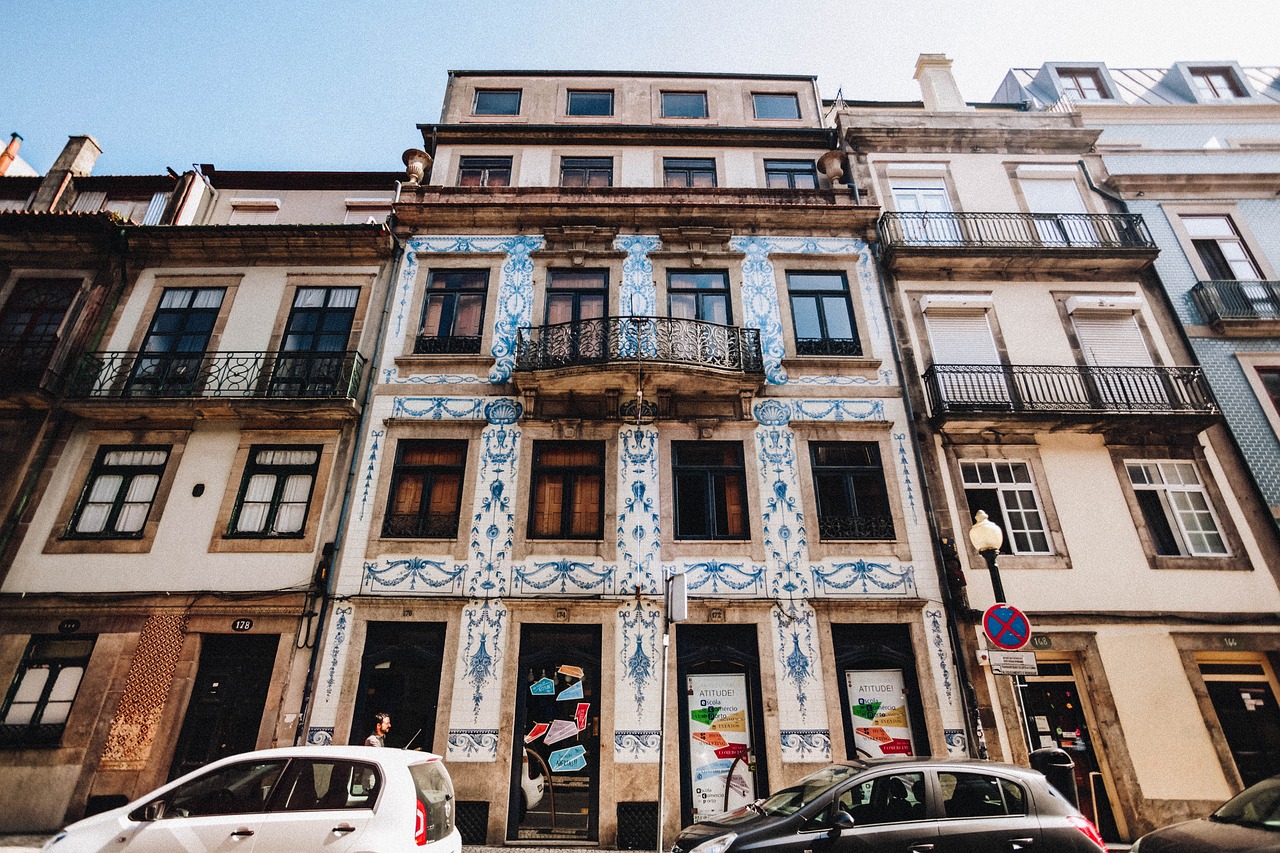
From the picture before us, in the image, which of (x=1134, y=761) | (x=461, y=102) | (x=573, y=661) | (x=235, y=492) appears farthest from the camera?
(x=461, y=102)

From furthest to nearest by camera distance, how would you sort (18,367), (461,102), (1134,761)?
(461,102) < (18,367) < (1134,761)

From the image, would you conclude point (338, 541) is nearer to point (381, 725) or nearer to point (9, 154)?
point (381, 725)

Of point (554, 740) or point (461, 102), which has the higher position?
point (461, 102)

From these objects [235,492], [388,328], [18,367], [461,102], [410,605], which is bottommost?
[410,605]

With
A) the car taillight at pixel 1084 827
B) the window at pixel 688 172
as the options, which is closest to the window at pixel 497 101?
the window at pixel 688 172

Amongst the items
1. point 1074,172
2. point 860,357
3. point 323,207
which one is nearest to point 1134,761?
point 860,357

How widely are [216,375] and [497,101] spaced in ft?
36.3

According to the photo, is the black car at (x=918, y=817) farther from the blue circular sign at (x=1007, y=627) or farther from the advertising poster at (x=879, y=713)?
the advertising poster at (x=879, y=713)

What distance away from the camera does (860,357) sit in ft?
43.4

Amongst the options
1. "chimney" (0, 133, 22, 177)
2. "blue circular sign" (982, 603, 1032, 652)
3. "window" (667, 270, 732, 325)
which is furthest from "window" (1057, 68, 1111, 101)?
"chimney" (0, 133, 22, 177)

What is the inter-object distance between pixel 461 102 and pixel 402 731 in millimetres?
16548

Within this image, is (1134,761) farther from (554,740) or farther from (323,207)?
(323,207)

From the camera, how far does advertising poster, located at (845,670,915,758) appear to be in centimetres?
1029

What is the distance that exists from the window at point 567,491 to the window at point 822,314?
18.2ft
